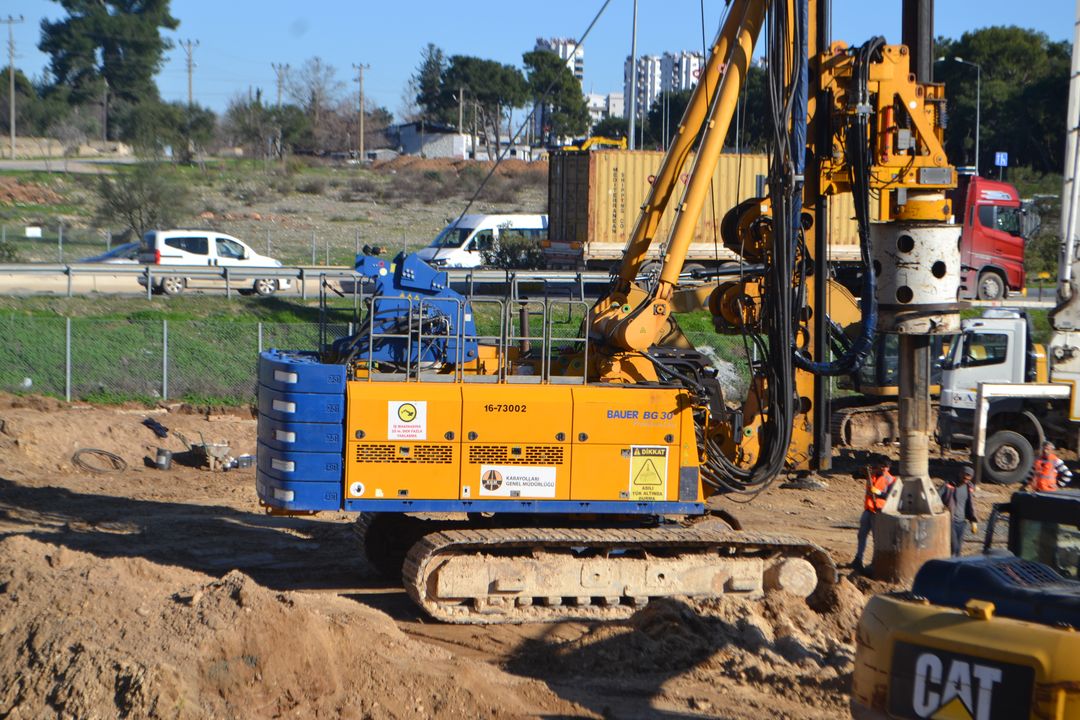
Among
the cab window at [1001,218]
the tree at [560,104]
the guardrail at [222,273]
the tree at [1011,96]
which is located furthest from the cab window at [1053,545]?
the tree at [560,104]

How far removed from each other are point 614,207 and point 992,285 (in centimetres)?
992

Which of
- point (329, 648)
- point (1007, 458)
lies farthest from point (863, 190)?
point (1007, 458)

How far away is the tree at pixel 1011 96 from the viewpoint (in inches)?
2320

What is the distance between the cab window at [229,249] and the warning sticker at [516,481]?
77.5 feet

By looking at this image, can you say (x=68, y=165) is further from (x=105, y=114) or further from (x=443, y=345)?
(x=443, y=345)

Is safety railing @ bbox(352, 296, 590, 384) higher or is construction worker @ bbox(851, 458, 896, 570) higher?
safety railing @ bbox(352, 296, 590, 384)

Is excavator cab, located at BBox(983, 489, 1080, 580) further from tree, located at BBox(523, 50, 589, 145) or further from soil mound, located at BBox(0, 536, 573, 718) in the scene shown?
tree, located at BBox(523, 50, 589, 145)

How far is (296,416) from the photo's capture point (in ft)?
37.6

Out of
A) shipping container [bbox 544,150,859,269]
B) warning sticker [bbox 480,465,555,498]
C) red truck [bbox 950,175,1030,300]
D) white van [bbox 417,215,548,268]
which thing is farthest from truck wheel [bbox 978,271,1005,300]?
warning sticker [bbox 480,465,555,498]

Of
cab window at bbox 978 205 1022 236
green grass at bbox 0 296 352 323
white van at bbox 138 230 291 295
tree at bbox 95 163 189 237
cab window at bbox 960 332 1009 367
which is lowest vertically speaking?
cab window at bbox 960 332 1009 367

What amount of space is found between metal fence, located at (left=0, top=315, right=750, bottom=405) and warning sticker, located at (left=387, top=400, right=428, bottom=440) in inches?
434

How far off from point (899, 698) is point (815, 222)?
700cm

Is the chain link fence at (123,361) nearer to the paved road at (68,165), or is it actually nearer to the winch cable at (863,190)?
the winch cable at (863,190)

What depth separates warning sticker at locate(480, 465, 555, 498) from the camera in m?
11.7
